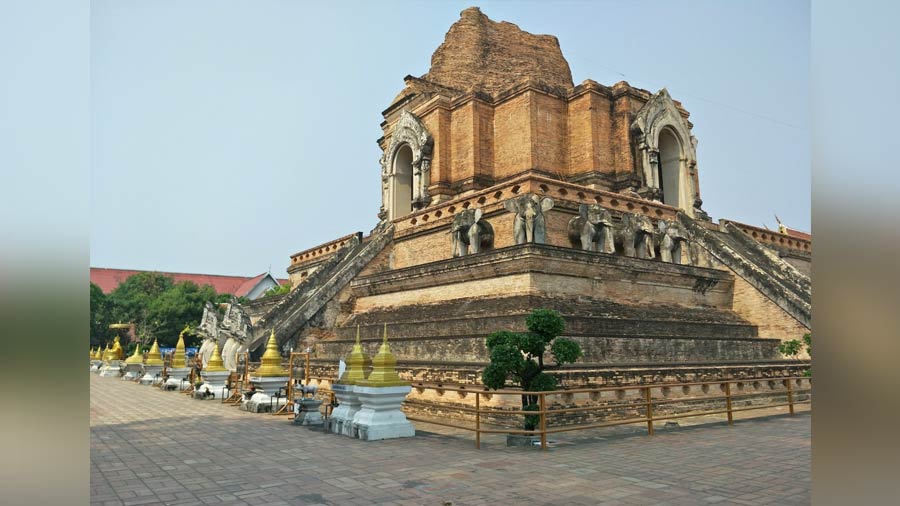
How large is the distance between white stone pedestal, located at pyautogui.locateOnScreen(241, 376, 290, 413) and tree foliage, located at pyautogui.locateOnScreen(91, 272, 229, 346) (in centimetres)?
2568

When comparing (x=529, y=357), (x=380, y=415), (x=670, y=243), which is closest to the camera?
(x=529, y=357)

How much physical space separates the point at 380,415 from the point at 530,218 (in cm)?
780

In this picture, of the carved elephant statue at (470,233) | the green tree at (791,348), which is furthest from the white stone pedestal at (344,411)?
the green tree at (791,348)

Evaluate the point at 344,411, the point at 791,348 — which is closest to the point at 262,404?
the point at 344,411

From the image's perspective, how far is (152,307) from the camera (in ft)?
132

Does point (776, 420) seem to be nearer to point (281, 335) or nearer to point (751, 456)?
point (751, 456)

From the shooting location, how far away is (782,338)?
53.5 feet

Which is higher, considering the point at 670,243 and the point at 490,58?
the point at 490,58

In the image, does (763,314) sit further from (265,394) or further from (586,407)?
(265,394)

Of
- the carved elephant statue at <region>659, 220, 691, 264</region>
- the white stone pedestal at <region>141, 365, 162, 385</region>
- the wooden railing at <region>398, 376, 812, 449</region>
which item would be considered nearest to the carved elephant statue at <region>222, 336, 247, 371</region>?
the white stone pedestal at <region>141, 365, 162, 385</region>

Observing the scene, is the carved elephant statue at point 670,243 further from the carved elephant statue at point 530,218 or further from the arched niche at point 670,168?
the carved elephant statue at point 530,218

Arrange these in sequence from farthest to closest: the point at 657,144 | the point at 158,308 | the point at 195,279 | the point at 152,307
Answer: the point at 195,279 → the point at 152,307 → the point at 158,308 → the point at 657,144

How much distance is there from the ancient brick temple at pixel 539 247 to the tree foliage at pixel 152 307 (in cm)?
1550
